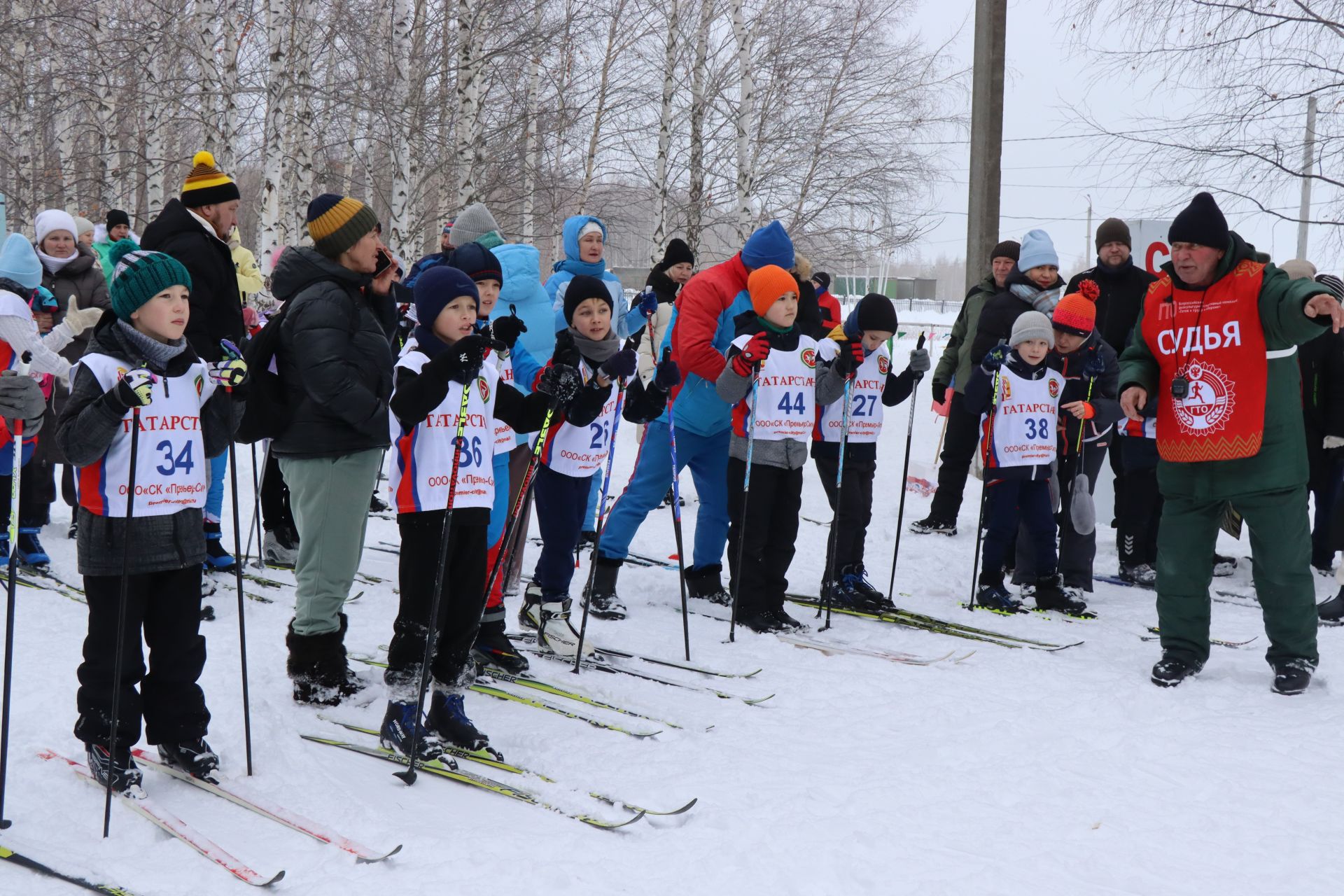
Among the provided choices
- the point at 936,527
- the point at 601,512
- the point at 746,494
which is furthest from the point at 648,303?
the point at 936,527

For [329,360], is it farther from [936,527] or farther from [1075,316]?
[936,527]

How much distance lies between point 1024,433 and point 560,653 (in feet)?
9.51

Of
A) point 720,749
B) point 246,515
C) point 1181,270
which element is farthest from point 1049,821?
point 246,515

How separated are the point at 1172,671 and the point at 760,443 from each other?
2.16 metres

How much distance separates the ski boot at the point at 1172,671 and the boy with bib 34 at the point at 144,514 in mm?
3789

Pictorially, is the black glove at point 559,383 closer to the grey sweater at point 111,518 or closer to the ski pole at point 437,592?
the ski pole at point 437,592

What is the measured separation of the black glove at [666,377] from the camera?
4578 millimetres

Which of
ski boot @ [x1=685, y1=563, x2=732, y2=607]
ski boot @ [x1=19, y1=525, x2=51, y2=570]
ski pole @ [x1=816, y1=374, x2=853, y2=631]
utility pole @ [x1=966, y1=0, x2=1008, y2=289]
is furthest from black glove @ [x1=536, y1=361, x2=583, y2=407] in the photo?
utility pole @ [x1=966, y1=0, x2=1008, y2=289]

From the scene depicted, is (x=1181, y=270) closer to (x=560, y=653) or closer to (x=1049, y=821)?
(x=1049, y=821)

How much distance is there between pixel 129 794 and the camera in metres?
3.20

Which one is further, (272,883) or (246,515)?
(246,515)

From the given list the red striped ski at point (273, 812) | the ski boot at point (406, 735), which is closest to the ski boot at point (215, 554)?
the red striped ski at point (273, 812)

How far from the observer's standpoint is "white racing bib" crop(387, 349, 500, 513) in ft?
12.0

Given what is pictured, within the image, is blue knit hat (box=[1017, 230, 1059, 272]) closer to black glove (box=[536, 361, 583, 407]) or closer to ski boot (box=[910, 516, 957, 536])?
ski boot (box=[910, 516, 957, 536])
